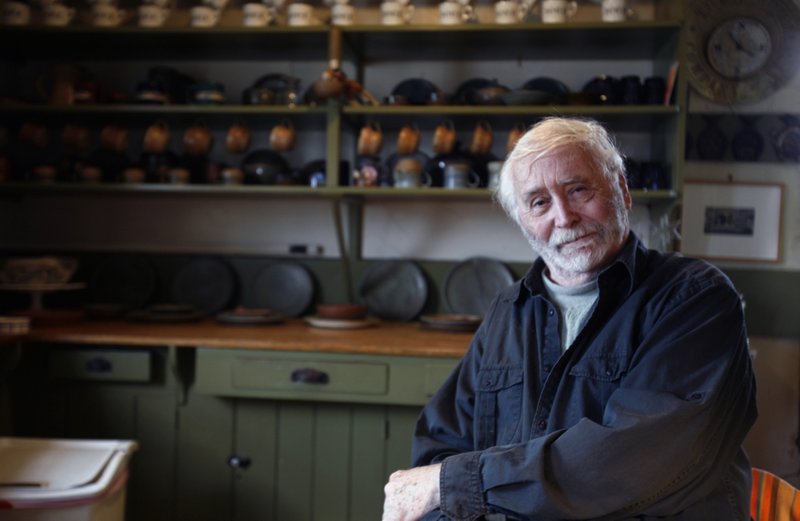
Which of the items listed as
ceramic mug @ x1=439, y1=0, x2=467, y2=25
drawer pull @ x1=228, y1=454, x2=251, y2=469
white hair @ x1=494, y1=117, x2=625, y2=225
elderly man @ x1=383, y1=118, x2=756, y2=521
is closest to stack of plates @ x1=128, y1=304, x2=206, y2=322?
drawer pull @ x1=228, y1=454, x2=251, y2=469

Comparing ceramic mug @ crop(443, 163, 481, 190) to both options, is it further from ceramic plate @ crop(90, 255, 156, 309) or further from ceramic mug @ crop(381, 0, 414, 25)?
ceramic plate @ crop(90, 255, 156, 309)

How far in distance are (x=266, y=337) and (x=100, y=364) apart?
1.99 feet

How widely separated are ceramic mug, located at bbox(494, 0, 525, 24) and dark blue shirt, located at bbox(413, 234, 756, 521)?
168 cm

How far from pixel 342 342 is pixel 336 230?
2.39ft

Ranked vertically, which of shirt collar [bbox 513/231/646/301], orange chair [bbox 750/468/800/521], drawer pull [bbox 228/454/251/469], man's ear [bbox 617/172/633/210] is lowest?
drawer pull [bbox 228/454/251/469]

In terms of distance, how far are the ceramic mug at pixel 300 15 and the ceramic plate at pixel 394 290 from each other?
3.47 ft

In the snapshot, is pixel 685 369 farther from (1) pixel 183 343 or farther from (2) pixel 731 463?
(1) pixel 183 343

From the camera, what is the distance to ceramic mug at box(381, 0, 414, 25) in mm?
2971

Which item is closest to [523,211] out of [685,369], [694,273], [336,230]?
[694,273]

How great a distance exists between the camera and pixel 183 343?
2660mm

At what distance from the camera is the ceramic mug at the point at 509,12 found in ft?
9.56

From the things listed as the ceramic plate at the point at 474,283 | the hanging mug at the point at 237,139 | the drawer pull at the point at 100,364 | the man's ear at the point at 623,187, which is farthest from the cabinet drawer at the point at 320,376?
the man's ear at the point at 623,187

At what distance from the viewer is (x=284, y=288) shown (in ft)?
10.9

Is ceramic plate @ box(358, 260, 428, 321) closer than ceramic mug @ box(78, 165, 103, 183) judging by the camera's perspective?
No
